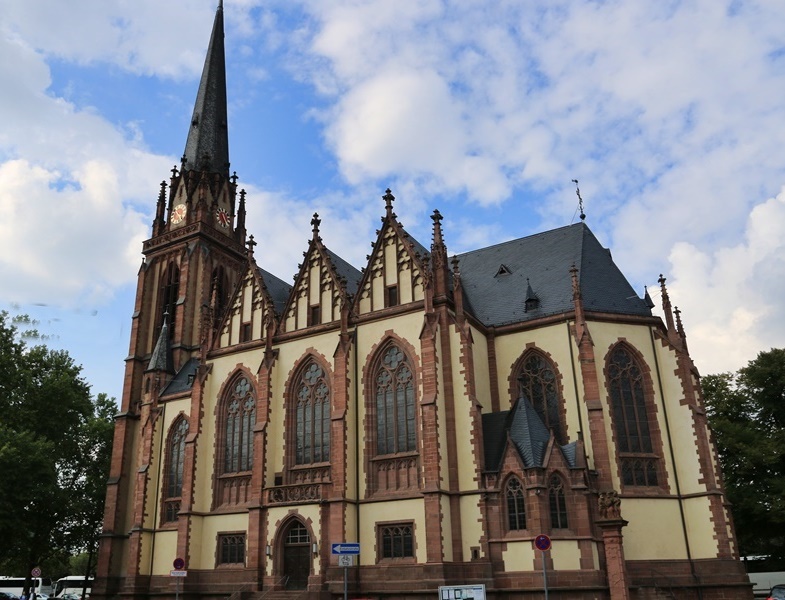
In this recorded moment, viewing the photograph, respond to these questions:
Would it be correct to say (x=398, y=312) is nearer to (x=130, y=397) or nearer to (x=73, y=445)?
(x=130, y=397)

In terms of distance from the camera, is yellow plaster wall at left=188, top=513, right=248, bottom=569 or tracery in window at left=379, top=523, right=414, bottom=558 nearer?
tracery in window at left=379, top=523, right=414, bottom=558

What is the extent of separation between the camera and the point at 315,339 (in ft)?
107

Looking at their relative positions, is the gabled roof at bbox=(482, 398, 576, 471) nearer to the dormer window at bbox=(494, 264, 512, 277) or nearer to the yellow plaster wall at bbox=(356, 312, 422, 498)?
the yellow plaster wall at bbox=(356, 312, 422, 498)

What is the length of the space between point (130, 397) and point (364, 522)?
20.1 meters

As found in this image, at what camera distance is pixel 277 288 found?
133 ft

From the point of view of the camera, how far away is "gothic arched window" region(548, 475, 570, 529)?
25016 millimetres

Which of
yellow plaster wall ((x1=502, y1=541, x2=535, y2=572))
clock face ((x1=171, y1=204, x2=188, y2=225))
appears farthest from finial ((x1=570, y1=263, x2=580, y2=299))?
clock face ((x1=171, y1=204, x2=188, y2=225))

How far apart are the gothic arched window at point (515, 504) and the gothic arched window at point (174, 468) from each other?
1702 cm

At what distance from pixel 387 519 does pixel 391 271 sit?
35.1 feet

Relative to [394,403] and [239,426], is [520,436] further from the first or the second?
[239,426]

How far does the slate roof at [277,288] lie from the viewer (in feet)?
126

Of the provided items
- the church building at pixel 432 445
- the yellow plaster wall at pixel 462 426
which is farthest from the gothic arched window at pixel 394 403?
the yellow plaster wall at pixel 462 426

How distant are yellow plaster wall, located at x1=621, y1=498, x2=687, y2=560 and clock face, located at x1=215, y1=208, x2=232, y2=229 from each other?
32.7 m

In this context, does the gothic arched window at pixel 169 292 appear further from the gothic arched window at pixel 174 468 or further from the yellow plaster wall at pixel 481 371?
the yellow plaster wall at pixel 481 371
